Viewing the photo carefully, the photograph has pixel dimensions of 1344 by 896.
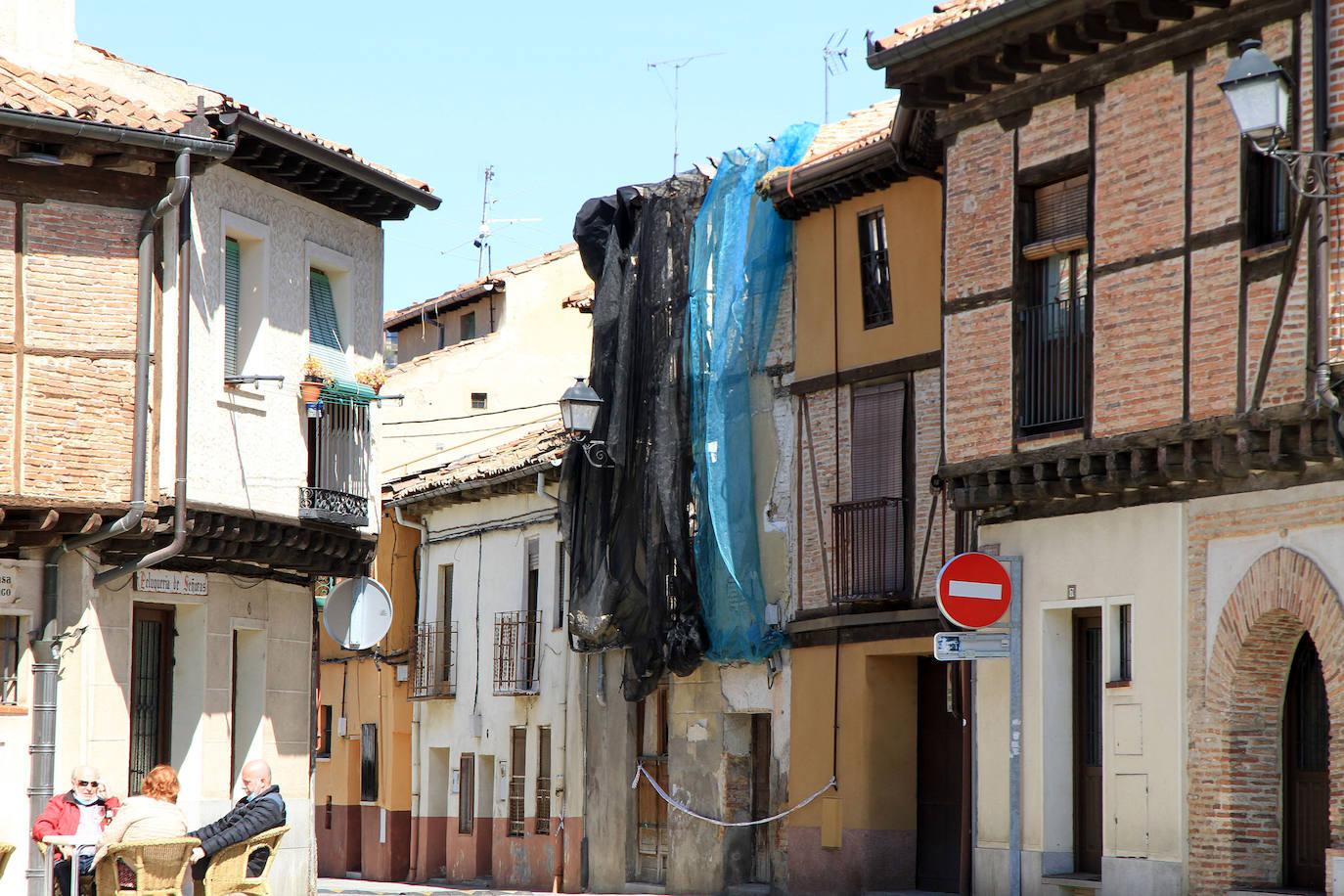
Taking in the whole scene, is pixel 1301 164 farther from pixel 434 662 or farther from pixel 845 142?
pixel 434 662

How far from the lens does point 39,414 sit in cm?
1805

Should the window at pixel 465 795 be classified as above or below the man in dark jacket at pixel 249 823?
below

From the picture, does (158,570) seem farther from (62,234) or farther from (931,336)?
(931,336)

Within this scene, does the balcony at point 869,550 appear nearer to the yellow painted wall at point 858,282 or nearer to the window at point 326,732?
the yellow painted wall at point 858,282

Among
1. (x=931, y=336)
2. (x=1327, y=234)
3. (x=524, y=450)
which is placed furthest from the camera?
(x=524, y=450)

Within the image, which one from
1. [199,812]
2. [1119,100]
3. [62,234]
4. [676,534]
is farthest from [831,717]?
[62,234]

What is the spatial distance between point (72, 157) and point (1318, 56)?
1097 centimetres

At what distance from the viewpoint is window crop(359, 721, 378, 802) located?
36.2 metres

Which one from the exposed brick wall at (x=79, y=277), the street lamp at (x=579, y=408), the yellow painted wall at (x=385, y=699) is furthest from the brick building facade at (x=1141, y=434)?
the yellow painted wall at (x=385, y=699)

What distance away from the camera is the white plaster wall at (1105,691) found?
16.1 metres

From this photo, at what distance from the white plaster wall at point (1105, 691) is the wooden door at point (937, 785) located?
3.38 m

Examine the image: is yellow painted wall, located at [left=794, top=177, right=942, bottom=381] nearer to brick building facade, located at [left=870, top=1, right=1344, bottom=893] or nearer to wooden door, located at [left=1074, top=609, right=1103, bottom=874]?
brick building facade, located at [left=870, top=1, right=1344, bottom=893]

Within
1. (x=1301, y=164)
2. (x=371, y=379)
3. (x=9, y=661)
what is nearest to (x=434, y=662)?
(x=371, y=379)

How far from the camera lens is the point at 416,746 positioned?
3431 centimetres
